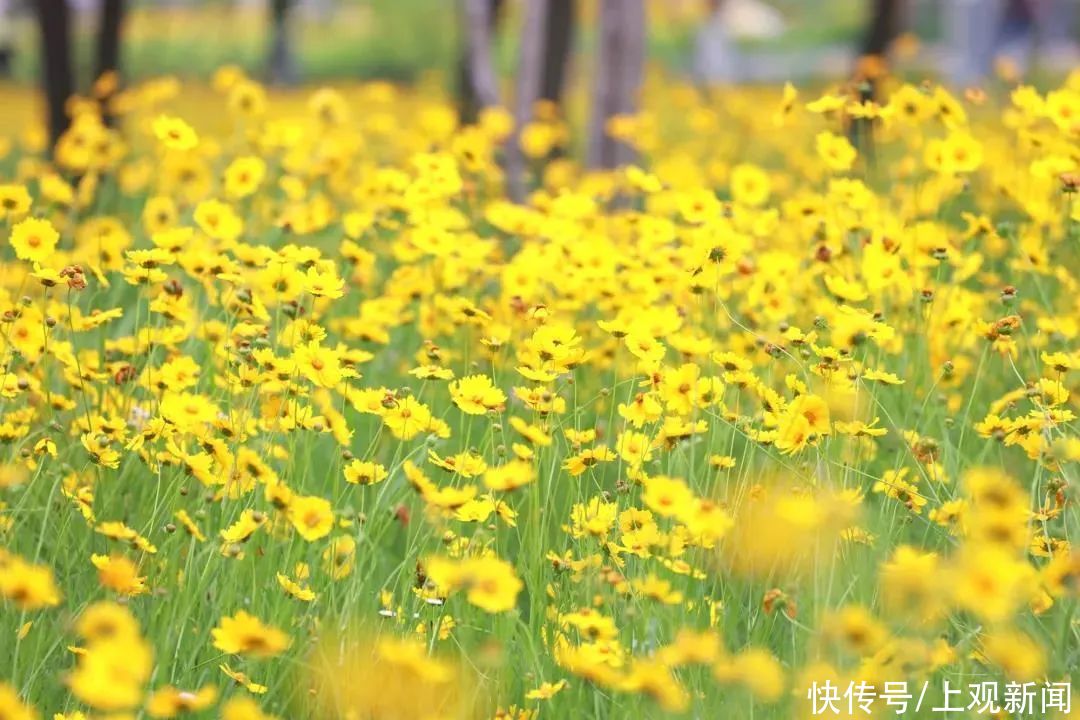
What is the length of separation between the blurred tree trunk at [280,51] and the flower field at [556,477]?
44.7 feet

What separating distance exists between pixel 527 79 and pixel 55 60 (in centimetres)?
226

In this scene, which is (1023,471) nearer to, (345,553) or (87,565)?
(345,553)

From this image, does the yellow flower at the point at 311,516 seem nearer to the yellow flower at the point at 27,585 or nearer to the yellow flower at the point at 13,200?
the yellow flower at the point at 27,585

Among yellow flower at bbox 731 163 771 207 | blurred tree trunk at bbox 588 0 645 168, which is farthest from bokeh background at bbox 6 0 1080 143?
yellow flower at bbox 731 163 771 207

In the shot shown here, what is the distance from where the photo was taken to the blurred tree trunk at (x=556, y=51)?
6.61 metres

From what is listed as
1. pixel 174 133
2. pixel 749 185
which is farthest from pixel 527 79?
pixel 174 133

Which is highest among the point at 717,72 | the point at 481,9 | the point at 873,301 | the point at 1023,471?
the point at 481,9

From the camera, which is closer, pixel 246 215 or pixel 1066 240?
pixel 1066 240

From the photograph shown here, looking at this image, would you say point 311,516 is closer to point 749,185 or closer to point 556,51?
point 749,185

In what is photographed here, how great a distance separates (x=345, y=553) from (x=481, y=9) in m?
4.12

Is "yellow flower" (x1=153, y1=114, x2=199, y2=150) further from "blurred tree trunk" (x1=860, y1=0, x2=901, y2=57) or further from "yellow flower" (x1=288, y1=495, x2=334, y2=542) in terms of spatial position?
"blurred tree trunk" (x1=860, y1=0, x2=901, y2=57)

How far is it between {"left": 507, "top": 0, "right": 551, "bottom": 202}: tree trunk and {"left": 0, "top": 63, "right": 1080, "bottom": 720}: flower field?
79.6 inches

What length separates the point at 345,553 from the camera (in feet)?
7.02

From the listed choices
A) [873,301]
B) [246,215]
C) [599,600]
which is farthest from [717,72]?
[599,600]
